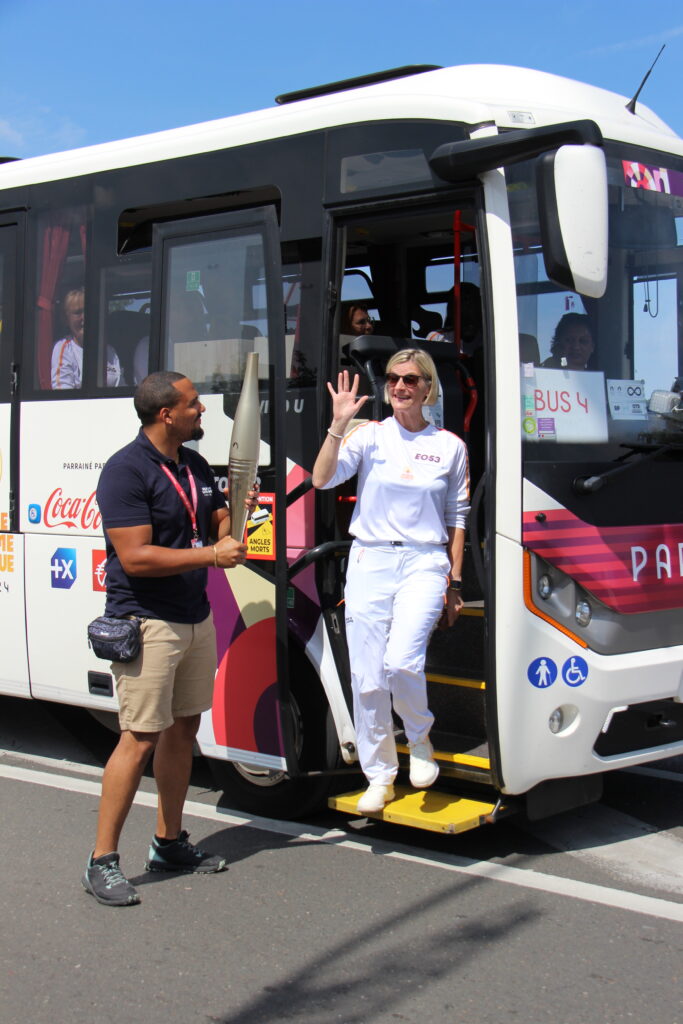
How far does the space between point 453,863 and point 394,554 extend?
1.34 meters

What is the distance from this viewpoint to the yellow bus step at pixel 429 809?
183 inches

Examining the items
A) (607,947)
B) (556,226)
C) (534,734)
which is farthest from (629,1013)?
(556,226)

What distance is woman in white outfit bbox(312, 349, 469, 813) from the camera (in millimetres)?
4801

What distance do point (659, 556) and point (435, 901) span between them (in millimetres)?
1691

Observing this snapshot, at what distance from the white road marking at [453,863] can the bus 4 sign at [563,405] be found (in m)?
1.78

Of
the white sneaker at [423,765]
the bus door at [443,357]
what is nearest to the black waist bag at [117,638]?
the bus door at [443,357]

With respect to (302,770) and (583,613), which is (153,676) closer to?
(302,770)

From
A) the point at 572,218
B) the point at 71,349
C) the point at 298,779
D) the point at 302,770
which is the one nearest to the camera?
the point at 572,218

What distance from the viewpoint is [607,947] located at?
13.3ft

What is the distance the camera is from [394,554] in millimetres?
4859

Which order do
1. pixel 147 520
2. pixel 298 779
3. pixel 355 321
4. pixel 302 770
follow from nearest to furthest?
pixel 147 520
pixel 302 770
pixel 298 779
pixel 355 321

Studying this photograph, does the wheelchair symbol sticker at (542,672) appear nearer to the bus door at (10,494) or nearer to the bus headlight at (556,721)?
the bus headlight at (556,721)

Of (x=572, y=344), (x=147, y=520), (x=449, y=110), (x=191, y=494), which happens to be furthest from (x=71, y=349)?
(x=572, y=344)

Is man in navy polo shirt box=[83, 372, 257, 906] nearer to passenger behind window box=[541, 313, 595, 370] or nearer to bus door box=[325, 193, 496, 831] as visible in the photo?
bus door box=[325, 193, 496, 831]
